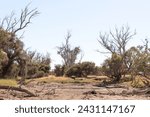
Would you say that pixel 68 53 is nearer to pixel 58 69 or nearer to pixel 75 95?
pixel 58 69

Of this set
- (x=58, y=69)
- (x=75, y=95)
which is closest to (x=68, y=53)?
(x=58, y=69)

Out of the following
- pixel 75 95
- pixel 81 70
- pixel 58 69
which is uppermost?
pixel 58 69

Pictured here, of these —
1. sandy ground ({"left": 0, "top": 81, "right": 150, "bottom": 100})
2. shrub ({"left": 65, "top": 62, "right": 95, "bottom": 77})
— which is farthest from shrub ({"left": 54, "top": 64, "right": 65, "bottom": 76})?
sandy ground ({"left": 0, "top": 81, "right": 150, "bottom": 100})

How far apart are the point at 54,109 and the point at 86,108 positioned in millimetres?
687

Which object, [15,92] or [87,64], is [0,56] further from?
[87,64]

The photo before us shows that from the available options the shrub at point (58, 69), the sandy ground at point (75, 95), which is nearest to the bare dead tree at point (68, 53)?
the shrub at point (58, 69)

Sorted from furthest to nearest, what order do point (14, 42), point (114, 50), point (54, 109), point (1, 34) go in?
1. point (114, 50)
2. point (14, 42)
3. point (1, 34)
4. point (54, 109)

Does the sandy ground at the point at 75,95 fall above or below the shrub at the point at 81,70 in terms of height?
below

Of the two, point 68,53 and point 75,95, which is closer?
point 75,95

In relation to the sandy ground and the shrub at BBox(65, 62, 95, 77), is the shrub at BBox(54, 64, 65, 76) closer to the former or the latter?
the shrub at BBox(65, 62, 95, 77)

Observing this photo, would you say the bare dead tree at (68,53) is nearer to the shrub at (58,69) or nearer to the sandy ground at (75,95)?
the shrub at (58,69)

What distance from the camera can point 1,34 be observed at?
34.8 meters

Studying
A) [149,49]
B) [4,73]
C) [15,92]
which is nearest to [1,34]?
[4,73]

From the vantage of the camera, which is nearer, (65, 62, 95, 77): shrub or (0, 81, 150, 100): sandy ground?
(0, 81, 150, 100): sandy ground
